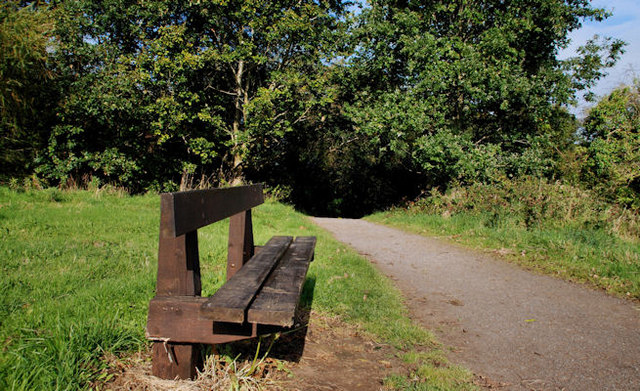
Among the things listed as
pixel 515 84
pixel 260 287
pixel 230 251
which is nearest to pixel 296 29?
pixel 515 84

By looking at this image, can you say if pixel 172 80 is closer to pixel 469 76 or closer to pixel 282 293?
pixel 469 76

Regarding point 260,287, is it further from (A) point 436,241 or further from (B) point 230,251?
(A) point 436,241

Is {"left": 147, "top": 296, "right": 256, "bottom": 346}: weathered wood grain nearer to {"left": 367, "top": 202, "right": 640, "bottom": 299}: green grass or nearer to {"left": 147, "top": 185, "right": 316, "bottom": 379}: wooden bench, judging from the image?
{"left": 147, "top": 185, "right": 316, "bottom": 379}: wooden bench

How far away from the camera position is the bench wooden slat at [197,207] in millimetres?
2082

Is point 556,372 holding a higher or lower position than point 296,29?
lower

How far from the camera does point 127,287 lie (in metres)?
3.73

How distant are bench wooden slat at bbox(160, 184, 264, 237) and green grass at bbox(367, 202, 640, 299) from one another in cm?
524

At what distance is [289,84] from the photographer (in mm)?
15242

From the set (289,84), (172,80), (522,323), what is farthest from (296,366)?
(172,80)

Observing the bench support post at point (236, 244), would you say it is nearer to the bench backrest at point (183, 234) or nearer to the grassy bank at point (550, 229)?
the bench backrest at point (183, 234)

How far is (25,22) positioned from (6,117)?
9.08 ft

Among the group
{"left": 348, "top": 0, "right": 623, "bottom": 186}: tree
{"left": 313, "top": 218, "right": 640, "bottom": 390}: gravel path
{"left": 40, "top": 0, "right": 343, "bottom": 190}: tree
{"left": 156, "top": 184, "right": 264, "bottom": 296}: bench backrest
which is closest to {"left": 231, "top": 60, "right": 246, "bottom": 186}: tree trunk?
{"left": 40, "top": 0, "right": 343, "bottom": 190}: tree

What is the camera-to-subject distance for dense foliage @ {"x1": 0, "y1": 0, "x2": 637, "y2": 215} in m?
13.6

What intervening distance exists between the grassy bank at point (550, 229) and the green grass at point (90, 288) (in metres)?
3.17
